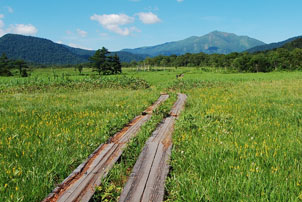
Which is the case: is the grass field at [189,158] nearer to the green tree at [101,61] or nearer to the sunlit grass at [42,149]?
the sunlit grass at [42,149]

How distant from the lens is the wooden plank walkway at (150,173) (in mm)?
2658

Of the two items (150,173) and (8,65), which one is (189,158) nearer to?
(150,173)

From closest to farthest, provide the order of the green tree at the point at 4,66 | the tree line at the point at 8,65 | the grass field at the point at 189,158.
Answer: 1. the grass field at the point at 189,158
2. the green tree at the point at 4,66
3. the tree line at the point at 8,65

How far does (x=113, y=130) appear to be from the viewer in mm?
5957

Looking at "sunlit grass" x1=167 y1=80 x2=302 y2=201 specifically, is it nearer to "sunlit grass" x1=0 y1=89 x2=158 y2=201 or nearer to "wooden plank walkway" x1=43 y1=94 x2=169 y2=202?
"wooden plank walkway" x1=43 y1=94 x2=169 y2=202

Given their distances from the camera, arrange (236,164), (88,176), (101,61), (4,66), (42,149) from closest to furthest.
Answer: (88,176) < (236,164) < (42,149) < (101,61) < (4,66)

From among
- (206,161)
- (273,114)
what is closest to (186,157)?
(206,161)

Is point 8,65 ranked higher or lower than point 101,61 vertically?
lower

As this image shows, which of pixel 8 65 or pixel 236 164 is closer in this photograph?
pixel 236 164

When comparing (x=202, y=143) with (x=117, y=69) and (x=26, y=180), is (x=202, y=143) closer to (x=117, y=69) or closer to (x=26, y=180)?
(x=26, y=180)

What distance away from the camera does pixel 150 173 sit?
3.25m

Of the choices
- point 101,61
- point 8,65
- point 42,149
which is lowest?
point 42,149

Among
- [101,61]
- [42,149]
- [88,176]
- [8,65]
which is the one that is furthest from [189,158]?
[8,65]

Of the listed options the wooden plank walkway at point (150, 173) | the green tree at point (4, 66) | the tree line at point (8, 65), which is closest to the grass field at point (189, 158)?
the wooden plank walkway at point (150, 173)
